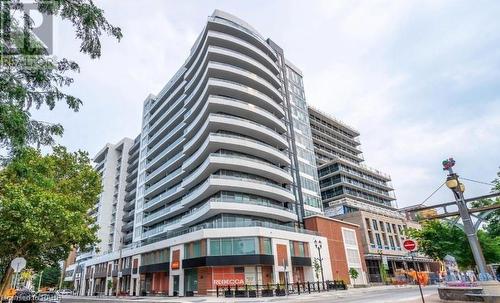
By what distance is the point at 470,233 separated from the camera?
1521 centimetres

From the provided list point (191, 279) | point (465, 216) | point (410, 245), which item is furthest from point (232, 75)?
point (410, 245)

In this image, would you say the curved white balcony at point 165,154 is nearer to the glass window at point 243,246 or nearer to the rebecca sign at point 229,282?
the glass window at point 243,246

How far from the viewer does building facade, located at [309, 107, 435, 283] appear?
62091mm

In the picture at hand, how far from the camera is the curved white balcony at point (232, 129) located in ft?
154

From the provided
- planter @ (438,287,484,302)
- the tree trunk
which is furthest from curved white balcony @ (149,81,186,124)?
planter @ (438,287,484,302)

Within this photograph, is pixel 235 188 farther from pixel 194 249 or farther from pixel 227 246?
pixel 194 249

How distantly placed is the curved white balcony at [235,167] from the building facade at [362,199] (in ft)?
81.7

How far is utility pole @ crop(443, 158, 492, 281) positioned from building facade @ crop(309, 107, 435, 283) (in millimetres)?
44837

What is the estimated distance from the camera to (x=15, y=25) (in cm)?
691

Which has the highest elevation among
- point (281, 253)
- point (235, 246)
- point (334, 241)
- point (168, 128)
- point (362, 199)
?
point (168, 128)

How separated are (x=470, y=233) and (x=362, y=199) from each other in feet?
212

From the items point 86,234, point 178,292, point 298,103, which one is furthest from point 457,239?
point 298,103

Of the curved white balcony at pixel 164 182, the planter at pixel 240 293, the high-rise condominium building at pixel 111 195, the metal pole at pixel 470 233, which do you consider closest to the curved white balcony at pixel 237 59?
the curved white balcony at pixel 164 182

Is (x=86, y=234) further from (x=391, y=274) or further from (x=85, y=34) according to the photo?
(x=391, y=274)
